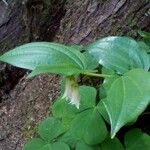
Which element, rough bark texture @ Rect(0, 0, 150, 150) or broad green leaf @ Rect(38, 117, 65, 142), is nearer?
broad green leaf @ Rect(38, 117, 65, 142)

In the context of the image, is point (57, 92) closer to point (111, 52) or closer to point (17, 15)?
point (111, 52)

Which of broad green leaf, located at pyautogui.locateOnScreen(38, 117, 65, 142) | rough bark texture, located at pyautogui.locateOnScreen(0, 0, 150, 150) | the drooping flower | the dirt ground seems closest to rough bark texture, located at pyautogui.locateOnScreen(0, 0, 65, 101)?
rough bark texture, located at pyautogui.locateOnScreen(0, 0, 150, 150)

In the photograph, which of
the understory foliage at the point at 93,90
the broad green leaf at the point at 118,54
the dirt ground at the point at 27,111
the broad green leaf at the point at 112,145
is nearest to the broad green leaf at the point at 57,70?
the understory foliage at the point at 93,90

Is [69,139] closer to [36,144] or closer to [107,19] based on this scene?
[36,144]

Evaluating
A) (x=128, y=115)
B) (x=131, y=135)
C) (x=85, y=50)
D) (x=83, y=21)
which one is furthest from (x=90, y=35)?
(x=128, y=115)

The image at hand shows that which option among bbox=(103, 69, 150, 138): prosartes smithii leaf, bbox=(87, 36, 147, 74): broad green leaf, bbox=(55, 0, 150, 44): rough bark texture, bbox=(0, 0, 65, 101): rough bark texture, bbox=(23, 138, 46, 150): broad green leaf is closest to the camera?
bbox=(103, 69, 150, 138): prosartes smithii leaf

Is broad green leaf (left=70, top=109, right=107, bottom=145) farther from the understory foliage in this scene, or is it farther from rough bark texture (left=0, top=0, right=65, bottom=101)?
rough bark texture (left=0, top=0, right=65, bottom=101)

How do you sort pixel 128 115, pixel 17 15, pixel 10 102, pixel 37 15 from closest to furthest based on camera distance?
pixel 128 115
pixel 10 102
pixel 37 15
pixel 17 15
